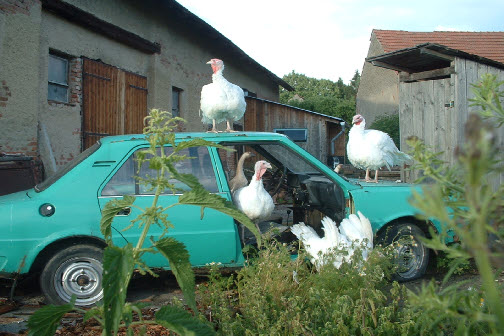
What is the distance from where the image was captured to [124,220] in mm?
4215

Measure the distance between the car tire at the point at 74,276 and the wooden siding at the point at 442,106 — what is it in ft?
16.3

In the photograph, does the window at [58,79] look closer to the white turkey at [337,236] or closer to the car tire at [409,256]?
the white turkey at [337,236]

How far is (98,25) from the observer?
8.95 meters

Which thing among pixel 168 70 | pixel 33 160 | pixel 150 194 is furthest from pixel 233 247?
pixel 168 70

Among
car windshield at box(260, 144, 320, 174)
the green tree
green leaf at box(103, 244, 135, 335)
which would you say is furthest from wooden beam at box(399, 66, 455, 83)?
the green tree

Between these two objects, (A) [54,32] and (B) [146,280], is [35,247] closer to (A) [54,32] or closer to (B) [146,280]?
(B) [146,280]

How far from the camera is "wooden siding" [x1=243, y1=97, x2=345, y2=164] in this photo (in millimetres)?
15719

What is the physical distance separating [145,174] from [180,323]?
273 cm

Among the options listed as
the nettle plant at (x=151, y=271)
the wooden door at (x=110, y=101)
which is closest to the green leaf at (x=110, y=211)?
the nettle plant at (x=151, y=271)

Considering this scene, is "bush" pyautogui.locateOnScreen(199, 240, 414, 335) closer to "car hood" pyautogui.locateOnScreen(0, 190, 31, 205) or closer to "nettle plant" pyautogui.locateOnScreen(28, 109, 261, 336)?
"nettle plant" pyautogui.locateOnScreen(28, 109, 261, 336)

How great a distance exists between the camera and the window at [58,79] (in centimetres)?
811

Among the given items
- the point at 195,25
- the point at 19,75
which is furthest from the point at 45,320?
the point at 195,25

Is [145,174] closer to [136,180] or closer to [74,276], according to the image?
[136,180]

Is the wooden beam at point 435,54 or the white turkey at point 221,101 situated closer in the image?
the white turkey at point 221,101
